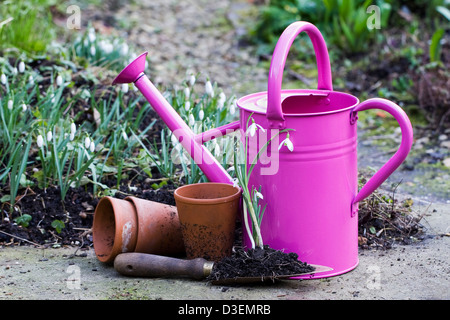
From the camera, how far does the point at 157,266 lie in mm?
2350

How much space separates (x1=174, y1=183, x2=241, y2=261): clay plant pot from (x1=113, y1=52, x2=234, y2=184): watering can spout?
0.09 metres

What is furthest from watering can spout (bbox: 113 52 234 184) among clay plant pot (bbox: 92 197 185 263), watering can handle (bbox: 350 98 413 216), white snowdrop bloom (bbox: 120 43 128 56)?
white snowdrop bloom (bbox: 120 43 128 56)

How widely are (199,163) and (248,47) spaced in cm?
374

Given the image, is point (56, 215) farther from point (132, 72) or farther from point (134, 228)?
point (132, 72)

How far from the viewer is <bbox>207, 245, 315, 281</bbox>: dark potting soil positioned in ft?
7.33

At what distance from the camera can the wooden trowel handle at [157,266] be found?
7.63 ft

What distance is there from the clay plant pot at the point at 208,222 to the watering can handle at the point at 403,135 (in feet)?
1.66

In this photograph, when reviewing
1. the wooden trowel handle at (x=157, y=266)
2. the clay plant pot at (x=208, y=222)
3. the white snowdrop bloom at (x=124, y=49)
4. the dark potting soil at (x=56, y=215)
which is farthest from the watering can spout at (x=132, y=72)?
the white snowdrop bloom at (x=124, y=49)

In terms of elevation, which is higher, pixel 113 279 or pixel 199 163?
pixel 199 163

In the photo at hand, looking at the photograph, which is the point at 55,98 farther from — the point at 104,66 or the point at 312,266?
the point at 312,266

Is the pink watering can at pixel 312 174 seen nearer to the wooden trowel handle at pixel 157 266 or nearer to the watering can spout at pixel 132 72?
the wooden trowel handle at pixel 157 266

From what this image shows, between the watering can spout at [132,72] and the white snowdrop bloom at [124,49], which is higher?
the watering can spout at [132,72]

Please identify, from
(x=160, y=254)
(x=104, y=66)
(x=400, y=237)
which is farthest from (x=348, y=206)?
(x=104, y=66)

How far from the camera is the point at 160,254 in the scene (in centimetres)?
263
